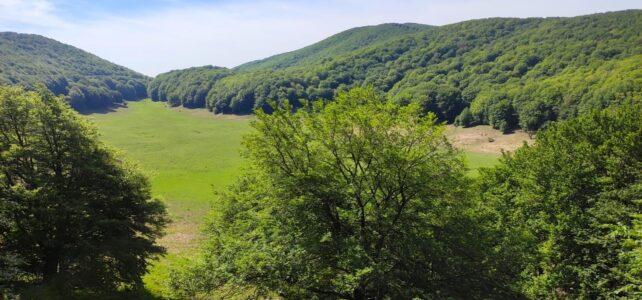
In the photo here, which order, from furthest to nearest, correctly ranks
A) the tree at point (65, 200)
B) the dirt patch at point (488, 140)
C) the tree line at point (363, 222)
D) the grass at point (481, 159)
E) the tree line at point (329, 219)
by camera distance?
the dirt patch at point (488, 140) → the grass at point (481, 159) → the tree at point (65, 200) → the tree line at point (329, 219) → the tree line at point (363, 222)

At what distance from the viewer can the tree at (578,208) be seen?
25062 millimetres

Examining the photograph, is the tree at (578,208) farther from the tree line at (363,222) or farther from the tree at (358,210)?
the tree at (358,210)

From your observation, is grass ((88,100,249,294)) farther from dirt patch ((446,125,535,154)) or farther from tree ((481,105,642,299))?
dirt patch ((446,125,535,154))

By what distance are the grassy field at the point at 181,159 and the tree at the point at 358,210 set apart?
9.35m

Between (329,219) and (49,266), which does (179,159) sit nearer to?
(49,266)

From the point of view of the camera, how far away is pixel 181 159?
3669 inches

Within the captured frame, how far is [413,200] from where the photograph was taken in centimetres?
2188

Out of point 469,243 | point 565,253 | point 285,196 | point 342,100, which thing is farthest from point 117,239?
point 565,253

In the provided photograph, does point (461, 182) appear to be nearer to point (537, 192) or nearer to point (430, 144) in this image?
point (430, 144)

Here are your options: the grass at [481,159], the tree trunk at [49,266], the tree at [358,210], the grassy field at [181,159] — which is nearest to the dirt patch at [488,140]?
the grass at [481,159]

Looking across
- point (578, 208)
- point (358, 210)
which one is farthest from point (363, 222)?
point (578, 208)

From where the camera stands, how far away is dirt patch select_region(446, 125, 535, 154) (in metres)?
106

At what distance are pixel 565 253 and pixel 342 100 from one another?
19.2 metres

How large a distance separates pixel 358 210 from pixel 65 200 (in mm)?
17828
